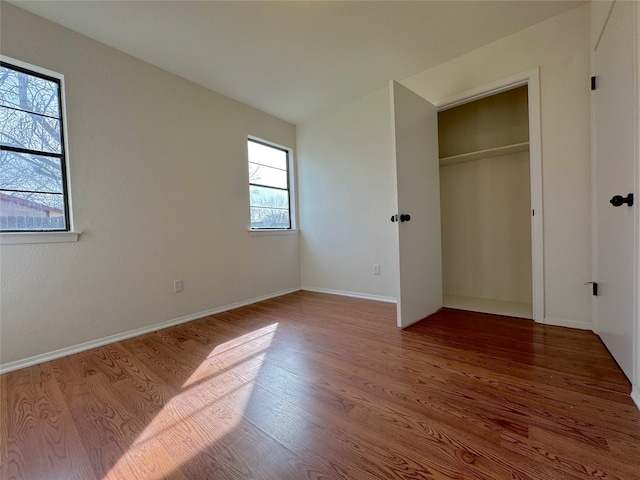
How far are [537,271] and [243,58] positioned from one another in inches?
124

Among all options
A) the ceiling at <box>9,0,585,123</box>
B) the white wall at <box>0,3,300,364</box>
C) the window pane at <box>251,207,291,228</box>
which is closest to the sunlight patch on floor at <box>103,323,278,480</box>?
the white wall at <box>0,3,300,364</box>

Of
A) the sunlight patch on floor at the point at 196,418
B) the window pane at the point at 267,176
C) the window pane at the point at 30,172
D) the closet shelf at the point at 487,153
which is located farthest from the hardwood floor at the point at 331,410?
the window pane at the point at 267,176

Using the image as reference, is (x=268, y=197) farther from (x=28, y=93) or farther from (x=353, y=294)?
(x=28, y=93)

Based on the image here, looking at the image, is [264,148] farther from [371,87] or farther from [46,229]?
[46,229]

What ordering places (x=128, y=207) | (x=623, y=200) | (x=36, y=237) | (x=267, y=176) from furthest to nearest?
(x=267, y=176)
(x=128, y=207)
(x=36, y=237)
(x=623, y=200)

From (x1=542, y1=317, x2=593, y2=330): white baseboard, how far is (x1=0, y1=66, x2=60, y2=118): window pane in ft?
13.6

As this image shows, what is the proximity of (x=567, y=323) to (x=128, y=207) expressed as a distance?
3722mm

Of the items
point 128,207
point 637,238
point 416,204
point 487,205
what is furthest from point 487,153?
point 128,207

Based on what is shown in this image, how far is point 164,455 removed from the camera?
3.32ft

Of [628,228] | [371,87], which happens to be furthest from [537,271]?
[371,87]

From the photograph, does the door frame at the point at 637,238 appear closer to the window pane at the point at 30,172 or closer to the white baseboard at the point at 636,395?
the white baseboard at the point at 636,395

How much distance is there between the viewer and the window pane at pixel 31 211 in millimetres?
1771

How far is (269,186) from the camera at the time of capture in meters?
3.65

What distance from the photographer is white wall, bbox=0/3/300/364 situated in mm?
1839
